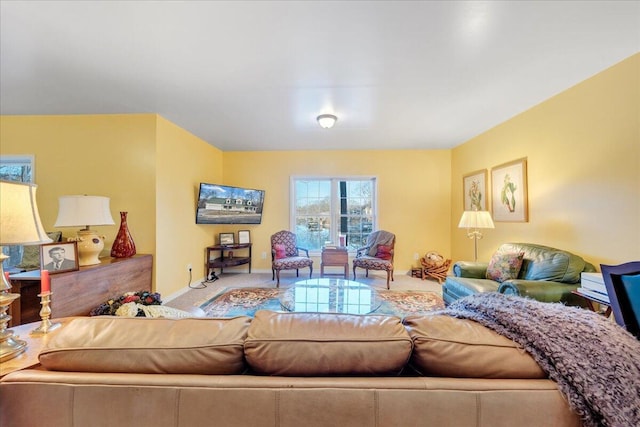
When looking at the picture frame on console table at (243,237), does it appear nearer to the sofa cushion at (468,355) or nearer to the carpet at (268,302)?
the carpet at (268,302)

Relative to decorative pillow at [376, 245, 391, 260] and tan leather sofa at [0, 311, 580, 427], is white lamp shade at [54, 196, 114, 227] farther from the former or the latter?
decorative pillow at [376, 245, 391, 260]

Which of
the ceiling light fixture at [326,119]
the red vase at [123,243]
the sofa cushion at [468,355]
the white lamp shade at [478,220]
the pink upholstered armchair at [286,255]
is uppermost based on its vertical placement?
the ceiling light fixture at [326,119]

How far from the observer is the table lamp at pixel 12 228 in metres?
0.88

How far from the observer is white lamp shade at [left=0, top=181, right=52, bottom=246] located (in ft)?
2.89

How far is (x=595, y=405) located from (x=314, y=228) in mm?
4612

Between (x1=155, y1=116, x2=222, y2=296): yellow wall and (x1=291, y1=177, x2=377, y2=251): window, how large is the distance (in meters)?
1.75

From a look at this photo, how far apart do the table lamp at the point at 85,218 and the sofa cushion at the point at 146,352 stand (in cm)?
227

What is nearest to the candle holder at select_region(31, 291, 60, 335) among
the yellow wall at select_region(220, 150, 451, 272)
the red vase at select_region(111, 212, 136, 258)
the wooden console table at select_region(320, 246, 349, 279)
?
the red vase at select_region(111, 212, 136, 258)

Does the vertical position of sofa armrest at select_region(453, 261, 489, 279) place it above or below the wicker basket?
above

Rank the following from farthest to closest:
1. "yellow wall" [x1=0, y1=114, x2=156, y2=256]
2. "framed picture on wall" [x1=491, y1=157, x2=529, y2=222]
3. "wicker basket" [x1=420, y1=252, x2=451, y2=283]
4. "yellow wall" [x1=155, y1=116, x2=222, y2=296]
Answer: "wicker basket" [x1=420, y1=252, x2=451, y2=283] < "yellow wall" [x1=155, y1=116, x2=222, y2=296] < "yellow wall" [x1=0, y1=114, x2=156, y2=256] < "framed picture on wall" [x1=491, y1=157, x2=529, y2=222]

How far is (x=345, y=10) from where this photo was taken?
5.20 feet

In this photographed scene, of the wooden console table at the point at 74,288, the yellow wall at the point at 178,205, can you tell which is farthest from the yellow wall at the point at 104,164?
the wooden console table at the point at 74,288

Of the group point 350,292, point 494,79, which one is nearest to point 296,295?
point 350,292

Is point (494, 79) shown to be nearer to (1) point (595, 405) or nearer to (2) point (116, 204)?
(1) point (595, 405)
